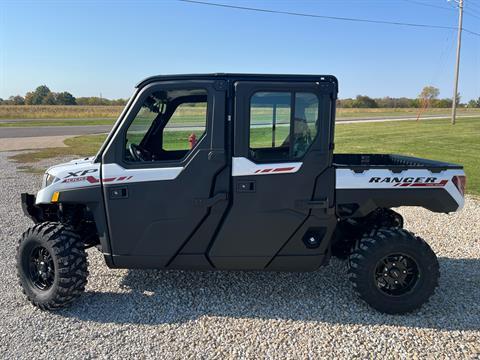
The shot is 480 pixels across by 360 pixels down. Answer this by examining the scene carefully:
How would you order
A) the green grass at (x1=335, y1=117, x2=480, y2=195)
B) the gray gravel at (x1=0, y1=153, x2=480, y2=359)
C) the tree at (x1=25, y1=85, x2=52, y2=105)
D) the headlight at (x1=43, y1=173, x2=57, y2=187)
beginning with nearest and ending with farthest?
the gray gravel at (x1=0, y1=153, x2=480, y2=359)
the headlight at (x1=43, y1=173, x2=57, y2=187)
the green grass at (x1=335, y1=117, x2=480, y2=195)
the tree at (x1=25, y1=85, x2=52, y2=105)

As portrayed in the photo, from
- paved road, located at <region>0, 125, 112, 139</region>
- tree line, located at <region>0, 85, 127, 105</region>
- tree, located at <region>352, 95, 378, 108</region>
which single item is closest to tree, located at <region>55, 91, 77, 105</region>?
tree line, located at <region>0, 85, 127, 105</region>

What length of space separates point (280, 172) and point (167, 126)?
54.8 inches

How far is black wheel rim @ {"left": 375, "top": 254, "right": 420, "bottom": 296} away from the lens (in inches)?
137

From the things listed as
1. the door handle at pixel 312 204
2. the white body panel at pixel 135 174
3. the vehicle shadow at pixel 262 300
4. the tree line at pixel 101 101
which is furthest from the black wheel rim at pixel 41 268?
the tree line at pixel 101 101

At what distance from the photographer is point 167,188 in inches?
133

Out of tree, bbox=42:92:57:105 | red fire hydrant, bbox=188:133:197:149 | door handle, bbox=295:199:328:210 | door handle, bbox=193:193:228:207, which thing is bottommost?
door handle, bbox=295:199:328:210

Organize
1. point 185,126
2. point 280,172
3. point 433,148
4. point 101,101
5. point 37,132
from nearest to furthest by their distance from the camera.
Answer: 1. point 280,172
2. point 185,126
3. point 433,148
4. point 37,132
5. point 101,101

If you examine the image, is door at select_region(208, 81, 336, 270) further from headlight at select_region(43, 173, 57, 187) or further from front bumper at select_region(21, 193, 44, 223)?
front bumper at select_region(21, 193, 44, 223)

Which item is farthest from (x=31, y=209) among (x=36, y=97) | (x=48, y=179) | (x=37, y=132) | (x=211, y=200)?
(x=36, y=97)

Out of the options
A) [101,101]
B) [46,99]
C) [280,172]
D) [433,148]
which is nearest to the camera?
[280,172]

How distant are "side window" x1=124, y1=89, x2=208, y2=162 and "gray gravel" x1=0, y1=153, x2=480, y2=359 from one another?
1.43m

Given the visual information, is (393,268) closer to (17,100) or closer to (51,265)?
(51,265)

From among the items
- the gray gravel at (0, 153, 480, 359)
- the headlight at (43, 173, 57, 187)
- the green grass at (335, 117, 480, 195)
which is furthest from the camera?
the green grass at (335, 117, 480, 195)

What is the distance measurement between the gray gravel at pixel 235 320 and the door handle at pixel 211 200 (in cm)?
102
